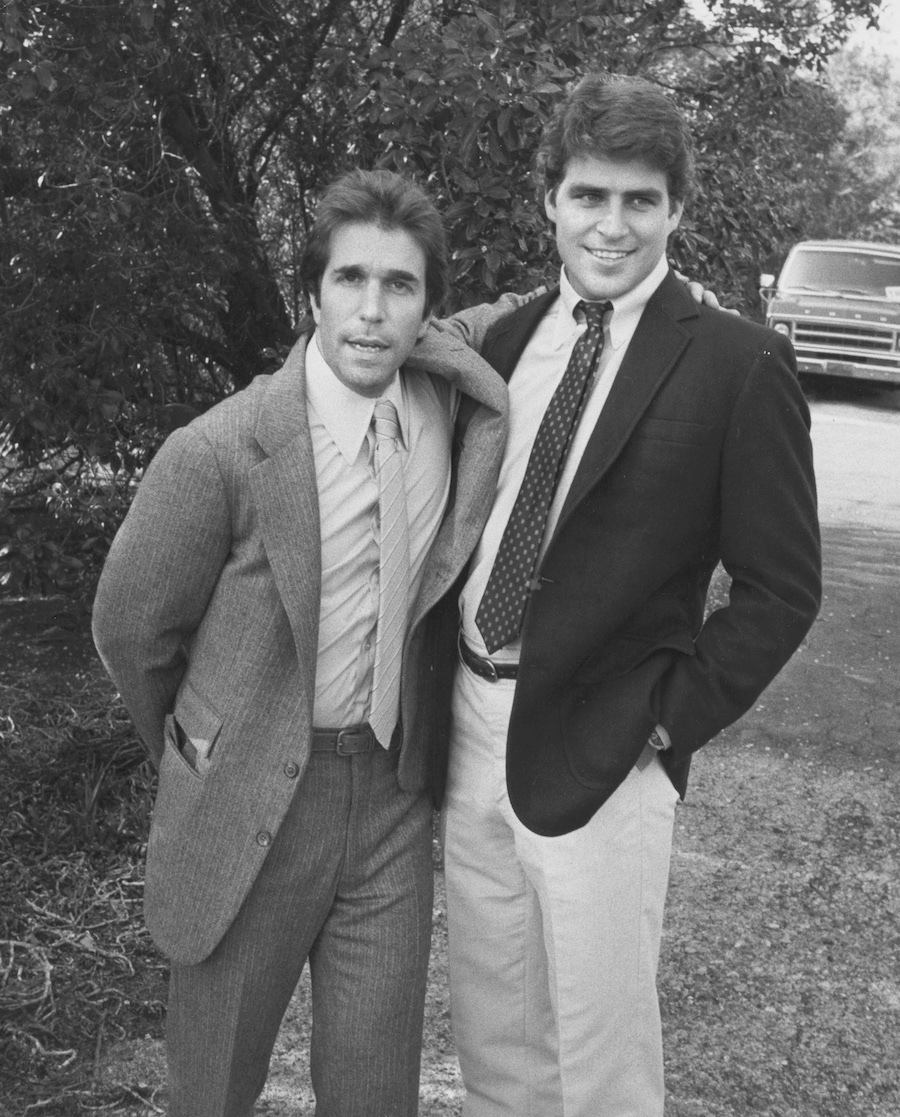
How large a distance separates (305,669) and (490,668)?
439 mm

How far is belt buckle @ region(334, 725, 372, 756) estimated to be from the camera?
2615 mm

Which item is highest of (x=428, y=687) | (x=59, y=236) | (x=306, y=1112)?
(x=59, y=236)

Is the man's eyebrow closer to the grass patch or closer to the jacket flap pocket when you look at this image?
the jacket flap pocket

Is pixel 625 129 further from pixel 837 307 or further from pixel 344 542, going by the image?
pixel 837 307

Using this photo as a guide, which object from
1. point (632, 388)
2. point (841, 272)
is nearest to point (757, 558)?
point (632, 388)

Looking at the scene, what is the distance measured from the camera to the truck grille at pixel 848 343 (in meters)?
15.1

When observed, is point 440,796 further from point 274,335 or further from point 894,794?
point 274,335

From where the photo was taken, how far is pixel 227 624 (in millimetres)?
2564

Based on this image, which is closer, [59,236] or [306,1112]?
[306,1112]

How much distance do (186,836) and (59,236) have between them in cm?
304

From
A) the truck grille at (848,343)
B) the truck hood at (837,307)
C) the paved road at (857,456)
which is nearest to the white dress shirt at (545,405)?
the paved road at (857,456)

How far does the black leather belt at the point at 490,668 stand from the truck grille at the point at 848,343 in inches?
510

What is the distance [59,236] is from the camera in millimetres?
4984

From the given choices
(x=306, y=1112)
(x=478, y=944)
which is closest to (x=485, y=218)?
(x=478, y=944)
